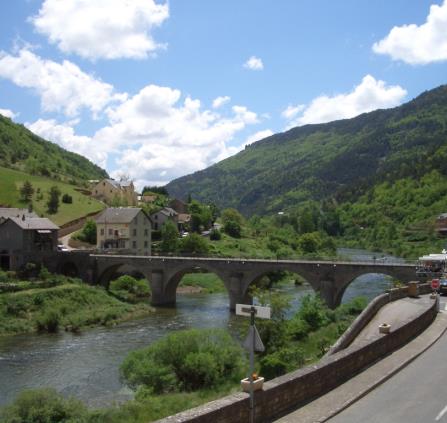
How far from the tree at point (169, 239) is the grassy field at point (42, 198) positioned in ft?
61.2

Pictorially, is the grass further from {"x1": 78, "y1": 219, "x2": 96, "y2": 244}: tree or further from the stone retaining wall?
the stone retaining wall

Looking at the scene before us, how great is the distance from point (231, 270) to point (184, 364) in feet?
113

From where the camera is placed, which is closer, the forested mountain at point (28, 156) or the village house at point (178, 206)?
the village house at point (178, 206)

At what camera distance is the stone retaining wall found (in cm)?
1170

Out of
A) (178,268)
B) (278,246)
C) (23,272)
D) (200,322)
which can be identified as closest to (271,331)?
(200,322)

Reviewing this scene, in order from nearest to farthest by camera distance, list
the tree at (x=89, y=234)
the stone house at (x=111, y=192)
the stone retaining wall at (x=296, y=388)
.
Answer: the stone retaining wall at (x=296, y=388), the tree at (x=89, y=234), the stone house at (x=111, y=192)

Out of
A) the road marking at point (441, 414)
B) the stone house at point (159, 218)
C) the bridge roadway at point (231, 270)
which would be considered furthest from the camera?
the stone house at point (159, 218)

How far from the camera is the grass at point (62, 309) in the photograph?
5366 centimetres

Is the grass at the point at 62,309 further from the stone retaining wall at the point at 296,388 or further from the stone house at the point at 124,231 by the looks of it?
the stone retaining wall at the point at 296,388

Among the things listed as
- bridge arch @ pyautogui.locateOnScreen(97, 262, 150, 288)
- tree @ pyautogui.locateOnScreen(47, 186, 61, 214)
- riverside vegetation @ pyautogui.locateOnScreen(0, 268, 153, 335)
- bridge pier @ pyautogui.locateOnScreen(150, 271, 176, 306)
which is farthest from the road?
tree @ pyautogui.locateOnScreen(47, 186, 61, 214)

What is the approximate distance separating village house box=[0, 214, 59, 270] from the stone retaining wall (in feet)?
192

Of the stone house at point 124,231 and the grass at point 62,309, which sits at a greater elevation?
the stone house at point 124,231

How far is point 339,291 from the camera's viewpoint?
5728 cm

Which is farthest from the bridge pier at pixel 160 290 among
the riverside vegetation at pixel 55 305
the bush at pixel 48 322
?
the bush at pixel 48 322
